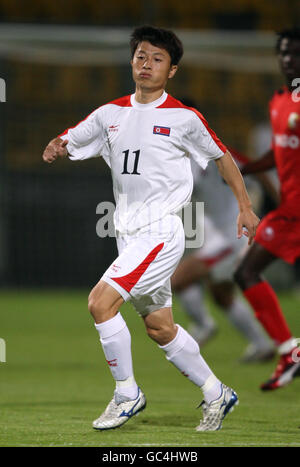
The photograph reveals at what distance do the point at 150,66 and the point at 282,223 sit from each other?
199cm

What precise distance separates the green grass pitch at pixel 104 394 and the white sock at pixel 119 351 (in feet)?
0.72

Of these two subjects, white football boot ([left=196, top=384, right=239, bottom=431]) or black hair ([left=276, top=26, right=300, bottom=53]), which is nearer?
white football boot ([left=196, top=384, right=239, bottom=431])

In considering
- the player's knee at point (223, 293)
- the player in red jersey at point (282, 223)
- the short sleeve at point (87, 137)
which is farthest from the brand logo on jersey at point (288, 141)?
the player's knee at point (223, 293)

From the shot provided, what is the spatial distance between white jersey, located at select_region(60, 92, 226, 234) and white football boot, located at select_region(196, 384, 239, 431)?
3.26ft

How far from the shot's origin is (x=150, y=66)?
4816 millimetres

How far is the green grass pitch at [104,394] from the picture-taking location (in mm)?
4543

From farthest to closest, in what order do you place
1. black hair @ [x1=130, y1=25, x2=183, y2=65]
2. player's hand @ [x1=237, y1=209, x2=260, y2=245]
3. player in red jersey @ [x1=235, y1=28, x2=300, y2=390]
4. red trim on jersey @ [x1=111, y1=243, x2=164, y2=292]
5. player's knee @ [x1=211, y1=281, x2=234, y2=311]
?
1. player's knee @ [x1=211, y1=281, x2=234, y2=311]
2. player in red jersey @ [x1=235, y1=28, x2=300, y2=390]
3. black hair @ [x1=130, y1=25, x2=183, y2=65]
4. player's hand @ [x1=237, y1=209, x2=260, y2=245]
5. red trim on jersey @ [x1=111, y1=243, x2=164, y2=292]

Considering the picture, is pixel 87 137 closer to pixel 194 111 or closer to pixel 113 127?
pixel 113 127

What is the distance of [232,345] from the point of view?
9594mm

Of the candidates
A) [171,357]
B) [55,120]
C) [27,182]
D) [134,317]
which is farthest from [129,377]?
[55,120]

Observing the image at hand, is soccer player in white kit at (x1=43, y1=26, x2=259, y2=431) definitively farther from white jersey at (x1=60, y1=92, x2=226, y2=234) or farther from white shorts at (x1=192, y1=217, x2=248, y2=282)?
white shorts at (x1=192, y1=217, x2=248, y2=282)

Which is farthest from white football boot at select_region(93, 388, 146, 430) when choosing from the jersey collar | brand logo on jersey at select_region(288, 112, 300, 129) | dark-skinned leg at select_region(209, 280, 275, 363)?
dark-skinned leg at select_region(209, 280, 275, 363)

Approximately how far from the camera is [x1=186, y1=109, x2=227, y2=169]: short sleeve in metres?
4.80

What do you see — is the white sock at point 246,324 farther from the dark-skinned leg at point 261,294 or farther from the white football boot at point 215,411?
the white football boot at point 215,411
